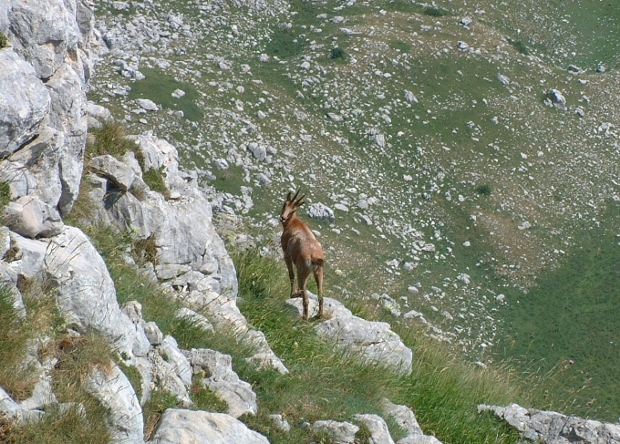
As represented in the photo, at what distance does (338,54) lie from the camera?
48.8 m

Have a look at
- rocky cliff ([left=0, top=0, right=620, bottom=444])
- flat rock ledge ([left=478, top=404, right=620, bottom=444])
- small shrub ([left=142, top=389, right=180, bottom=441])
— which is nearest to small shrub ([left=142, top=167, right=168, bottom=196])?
rocky cliff ([left=0, top=0, right=620, bottom=444])

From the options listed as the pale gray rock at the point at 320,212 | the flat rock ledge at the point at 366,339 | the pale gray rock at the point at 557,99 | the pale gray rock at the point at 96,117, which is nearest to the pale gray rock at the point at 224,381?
the flat rock ledge at the point at 366,339

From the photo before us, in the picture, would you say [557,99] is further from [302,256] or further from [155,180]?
[155,180]

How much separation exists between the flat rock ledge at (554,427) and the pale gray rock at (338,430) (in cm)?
350

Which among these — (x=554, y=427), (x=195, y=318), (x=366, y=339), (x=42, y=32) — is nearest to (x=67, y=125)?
(x=42, y=32)

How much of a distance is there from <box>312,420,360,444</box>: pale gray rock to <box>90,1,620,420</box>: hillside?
24.6 m

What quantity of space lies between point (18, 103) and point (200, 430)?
12.2 ft

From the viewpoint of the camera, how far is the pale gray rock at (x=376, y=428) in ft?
26.8

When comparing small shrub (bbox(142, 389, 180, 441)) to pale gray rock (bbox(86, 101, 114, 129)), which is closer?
small shrub (bbox(142, 389, 180, 441))

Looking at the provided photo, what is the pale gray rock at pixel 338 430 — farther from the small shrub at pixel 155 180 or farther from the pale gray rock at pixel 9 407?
the small shrub at pixel 155 180

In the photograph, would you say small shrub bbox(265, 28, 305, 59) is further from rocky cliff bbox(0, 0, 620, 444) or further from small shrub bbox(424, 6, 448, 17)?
rocky cliff bbox(0, 0, 620, 444)

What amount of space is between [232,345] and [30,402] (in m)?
3.32

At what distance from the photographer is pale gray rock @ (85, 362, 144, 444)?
6039 millimetres

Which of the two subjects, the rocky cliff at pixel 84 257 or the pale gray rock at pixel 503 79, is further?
the pale gray rock at pixel 503 79
